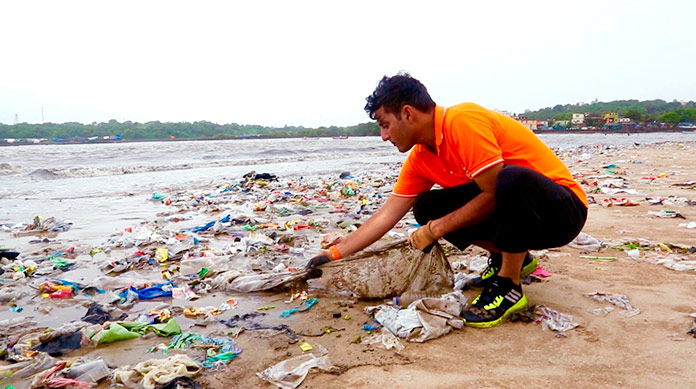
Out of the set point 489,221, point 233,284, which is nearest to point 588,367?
point 489,221

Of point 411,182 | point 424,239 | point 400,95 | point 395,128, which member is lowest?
point 424,239

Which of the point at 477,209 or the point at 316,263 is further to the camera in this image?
the point at 316,263

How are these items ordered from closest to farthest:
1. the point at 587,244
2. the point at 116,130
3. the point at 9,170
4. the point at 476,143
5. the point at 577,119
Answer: the point at 476,143 < the point at 587,244 < the point at 9,170 < the point at 116,130 < the point at 577,119

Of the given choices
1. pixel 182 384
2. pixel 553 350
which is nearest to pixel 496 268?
pixel 553 350

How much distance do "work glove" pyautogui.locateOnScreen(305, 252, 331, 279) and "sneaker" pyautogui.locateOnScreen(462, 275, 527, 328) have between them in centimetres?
98

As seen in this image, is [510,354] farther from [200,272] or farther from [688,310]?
[200,272]

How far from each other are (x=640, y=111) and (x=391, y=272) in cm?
10746

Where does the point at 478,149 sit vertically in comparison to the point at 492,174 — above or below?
above

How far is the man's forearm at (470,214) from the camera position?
2422 millimetres

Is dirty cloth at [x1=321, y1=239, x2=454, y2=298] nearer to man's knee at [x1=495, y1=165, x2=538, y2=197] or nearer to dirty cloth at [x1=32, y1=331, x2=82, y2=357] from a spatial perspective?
man's knee at [x1=495, y1=165, x2=538, y2=197]

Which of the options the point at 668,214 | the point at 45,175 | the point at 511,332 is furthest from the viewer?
the point at 45,175

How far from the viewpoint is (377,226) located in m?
3.02

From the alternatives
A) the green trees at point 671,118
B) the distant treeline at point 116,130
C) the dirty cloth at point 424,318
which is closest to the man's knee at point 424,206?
the dirty cloth at point 424,318

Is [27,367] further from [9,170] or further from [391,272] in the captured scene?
[9,170]
